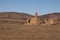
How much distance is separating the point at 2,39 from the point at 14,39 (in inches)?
27.0

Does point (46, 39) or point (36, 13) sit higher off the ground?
point (36, 13)

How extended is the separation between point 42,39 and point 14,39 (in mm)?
1666

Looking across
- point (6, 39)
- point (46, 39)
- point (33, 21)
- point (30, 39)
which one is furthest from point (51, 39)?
point (33, 21)

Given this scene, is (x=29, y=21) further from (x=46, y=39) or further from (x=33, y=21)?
(x=46, y=39)

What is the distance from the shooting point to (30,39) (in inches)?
446

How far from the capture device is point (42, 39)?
1141cm

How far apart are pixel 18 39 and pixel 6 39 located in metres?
0.69

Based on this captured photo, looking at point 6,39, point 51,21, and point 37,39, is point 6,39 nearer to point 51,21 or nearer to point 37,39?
point 37,39

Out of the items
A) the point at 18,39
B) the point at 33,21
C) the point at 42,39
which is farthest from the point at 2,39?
the point at 33,21

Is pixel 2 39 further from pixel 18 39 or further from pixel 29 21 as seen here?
pixel 29 21

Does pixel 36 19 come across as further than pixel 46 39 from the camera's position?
Yes

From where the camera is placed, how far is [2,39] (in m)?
11.0

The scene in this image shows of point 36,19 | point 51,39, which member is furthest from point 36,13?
point 51,39

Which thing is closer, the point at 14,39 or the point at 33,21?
the point at 14,39
